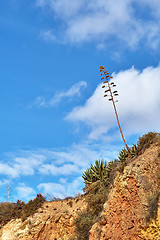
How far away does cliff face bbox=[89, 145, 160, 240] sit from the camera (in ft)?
39.1

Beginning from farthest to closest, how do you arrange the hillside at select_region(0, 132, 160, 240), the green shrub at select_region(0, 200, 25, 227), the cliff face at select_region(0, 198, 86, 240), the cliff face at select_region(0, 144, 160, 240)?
1. the green shrub at select_region(0, 200, 25, 227)
2. the cliff face at select_region(0, 198, 86, 240)
3. the hillside at select_region(0, 132, 160, 240)
4. the cliff face at select_region(0, 144, 160, 240)

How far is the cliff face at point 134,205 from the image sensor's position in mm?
11922

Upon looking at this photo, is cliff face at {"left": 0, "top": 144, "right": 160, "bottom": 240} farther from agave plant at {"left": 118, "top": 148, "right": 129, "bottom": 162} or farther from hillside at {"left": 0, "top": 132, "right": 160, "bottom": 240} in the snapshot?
agave plant at {"left": 118, "top": 148, "right": 129, "bottom": 162}

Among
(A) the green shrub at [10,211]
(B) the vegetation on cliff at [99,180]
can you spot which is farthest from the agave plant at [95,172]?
(A) the green shrub at [10,211]

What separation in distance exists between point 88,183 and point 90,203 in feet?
7.13

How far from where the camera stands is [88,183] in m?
20.8

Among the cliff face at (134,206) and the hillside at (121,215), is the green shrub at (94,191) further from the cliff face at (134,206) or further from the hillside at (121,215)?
the cliff face at (134,206)

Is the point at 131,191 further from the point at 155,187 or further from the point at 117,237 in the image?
the point at 117,237

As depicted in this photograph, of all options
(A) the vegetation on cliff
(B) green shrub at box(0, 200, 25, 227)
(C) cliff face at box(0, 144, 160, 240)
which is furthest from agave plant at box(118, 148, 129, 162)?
(B) green shrub at box(0, 200, 25, 227)

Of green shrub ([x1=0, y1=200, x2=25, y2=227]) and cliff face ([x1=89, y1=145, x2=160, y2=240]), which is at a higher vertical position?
green shrub ([x1=0, y1=200, x2=25, y2=227])

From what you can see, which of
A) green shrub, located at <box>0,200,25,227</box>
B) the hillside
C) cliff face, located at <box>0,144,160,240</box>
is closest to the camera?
cliff face, located at <box>0,144,160,240</box>

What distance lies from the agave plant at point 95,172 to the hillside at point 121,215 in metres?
1.65

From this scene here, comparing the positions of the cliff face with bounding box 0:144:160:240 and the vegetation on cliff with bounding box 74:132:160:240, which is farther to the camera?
the vegetation on cliff with bounding box 74:132:160:240

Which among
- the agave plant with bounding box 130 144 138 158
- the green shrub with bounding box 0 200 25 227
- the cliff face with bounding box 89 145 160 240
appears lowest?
the cliff face with bounding box 89 145 160 240
